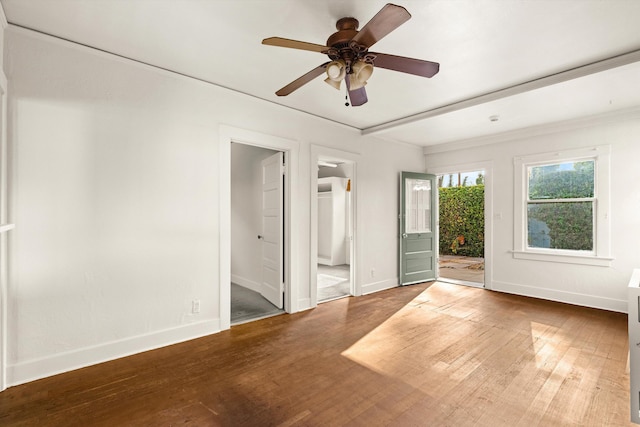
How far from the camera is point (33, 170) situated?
2.38m

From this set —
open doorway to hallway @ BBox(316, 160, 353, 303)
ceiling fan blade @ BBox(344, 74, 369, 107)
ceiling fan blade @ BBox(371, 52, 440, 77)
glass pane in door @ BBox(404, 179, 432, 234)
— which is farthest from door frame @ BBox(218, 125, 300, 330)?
open doorway to hallway @ BBox(316, 160, 353, 303)

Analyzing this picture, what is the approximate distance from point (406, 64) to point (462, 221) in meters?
8.37

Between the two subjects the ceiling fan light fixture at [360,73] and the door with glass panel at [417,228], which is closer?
the ceiling fan light fixture at [360,73]

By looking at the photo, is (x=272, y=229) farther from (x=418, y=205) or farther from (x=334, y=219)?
(x=334, y=219)

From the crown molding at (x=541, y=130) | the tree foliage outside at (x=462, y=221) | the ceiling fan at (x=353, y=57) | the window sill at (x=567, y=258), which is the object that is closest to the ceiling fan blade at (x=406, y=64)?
the ceiling fan at (x=353, y=57)

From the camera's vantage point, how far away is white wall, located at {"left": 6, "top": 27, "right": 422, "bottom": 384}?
7.73ft

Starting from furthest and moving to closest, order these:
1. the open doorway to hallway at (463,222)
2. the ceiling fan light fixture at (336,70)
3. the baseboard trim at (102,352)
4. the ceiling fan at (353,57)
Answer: the open doorway to hallway at (463,222) < the baseboard trim at (102,352) < the ceiling fan light fixture at (336,70) < the ceiling fan at (353,57)

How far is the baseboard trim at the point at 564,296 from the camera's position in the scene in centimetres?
405

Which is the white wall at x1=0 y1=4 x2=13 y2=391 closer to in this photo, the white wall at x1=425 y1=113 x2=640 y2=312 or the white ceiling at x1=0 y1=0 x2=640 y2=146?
the white ceiling at x1=0 y1=0 x2=640 y2=146

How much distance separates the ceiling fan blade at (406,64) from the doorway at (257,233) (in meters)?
2.15

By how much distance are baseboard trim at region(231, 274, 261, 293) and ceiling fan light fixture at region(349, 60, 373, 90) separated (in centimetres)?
356

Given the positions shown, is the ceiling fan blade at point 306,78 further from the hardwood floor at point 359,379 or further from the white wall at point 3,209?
the hardwood floor at point 359,379

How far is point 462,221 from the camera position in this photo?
947 centimetres

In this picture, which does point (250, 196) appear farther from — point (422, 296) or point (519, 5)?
point (519, 5)
